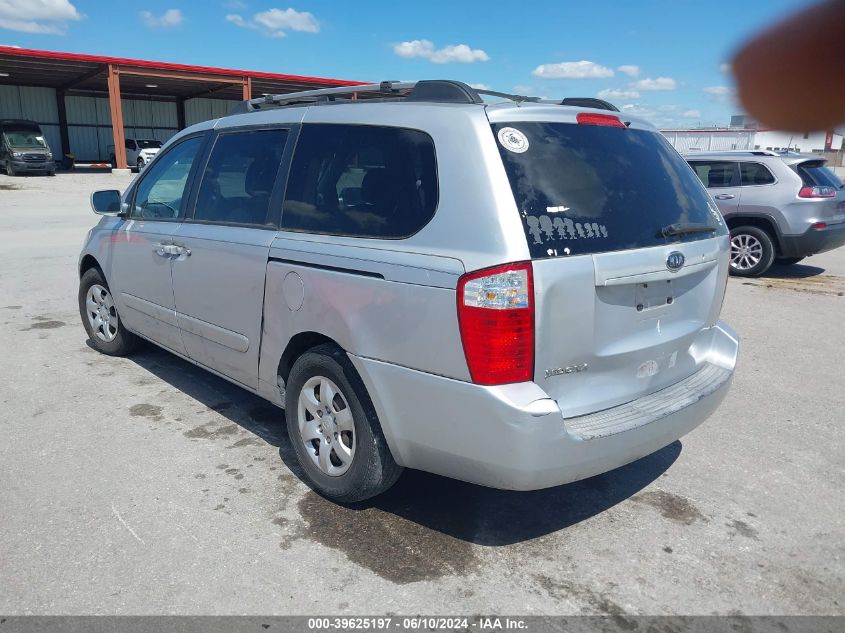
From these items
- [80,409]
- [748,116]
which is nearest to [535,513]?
[748,116]

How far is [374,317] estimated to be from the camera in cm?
293

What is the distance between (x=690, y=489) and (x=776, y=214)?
715 cm

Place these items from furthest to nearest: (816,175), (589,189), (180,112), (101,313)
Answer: (180,112)
(816,175)
(101,313)
(589,189)

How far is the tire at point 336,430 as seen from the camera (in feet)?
10.1

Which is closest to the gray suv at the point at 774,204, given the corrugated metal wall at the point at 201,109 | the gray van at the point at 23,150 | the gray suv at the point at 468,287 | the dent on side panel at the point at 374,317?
the gray suv at the point at 468,287

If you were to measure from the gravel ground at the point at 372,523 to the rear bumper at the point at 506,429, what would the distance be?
430 millimetres

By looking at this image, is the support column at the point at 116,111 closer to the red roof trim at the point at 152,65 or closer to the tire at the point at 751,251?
the red roof trim at the point at 152,65

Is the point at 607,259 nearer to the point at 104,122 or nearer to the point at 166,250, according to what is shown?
the point at 166,250

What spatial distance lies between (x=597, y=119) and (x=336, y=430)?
1.87 meters

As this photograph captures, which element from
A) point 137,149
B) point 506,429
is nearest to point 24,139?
point 137,149

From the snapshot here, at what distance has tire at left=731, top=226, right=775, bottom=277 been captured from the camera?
379 inches

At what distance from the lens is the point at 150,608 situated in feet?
8.54

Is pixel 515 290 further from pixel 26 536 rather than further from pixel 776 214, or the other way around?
pixel 776 214

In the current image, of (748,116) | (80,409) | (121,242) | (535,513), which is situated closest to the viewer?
(748,116)
